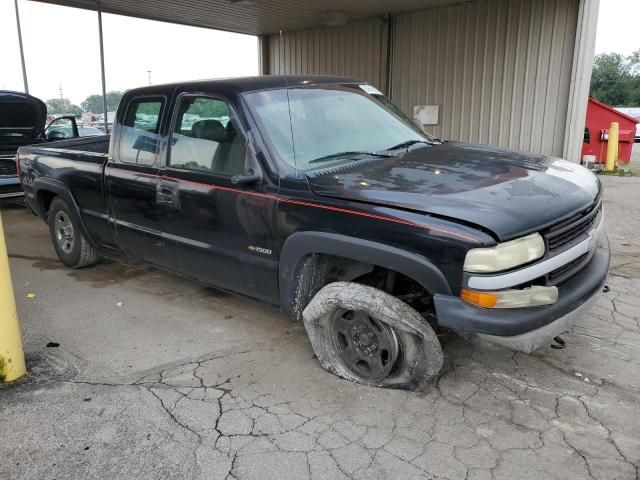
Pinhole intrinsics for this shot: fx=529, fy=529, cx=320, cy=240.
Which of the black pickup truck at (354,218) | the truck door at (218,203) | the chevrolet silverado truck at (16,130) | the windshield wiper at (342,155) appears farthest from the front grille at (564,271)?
the chevrolet silverado truck at (16,130)

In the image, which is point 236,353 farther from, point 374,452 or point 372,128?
point 372,128

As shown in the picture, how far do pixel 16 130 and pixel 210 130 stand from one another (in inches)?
280

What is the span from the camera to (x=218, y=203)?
12.0ft

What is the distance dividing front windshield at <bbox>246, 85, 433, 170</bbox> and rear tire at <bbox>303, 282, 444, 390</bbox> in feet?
2.95

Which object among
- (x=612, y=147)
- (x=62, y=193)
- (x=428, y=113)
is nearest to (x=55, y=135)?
(x=62, y=193)

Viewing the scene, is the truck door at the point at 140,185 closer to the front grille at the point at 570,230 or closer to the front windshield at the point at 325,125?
the front windshield at the point at 325,125

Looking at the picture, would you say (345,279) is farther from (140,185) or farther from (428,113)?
(428,113)

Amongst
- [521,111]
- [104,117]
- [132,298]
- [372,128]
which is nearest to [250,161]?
[372,128]

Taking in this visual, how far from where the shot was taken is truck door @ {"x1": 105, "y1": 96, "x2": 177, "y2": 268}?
13.7 ft

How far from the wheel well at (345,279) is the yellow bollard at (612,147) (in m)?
11.0

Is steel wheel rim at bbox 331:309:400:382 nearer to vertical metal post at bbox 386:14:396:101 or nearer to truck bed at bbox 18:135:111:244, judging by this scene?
truck bed at bbox 18:135:111:244

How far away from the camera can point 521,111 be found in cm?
1041

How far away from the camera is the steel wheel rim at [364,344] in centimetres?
310

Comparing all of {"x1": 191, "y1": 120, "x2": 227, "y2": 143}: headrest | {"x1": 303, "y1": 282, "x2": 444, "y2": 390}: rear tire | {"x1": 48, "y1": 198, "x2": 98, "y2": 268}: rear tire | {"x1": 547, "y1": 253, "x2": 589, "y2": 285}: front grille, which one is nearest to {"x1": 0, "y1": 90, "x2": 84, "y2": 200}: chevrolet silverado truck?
{"x1": 48, "y1": 198, "x2": 98, "y2": 268}: rear tire
